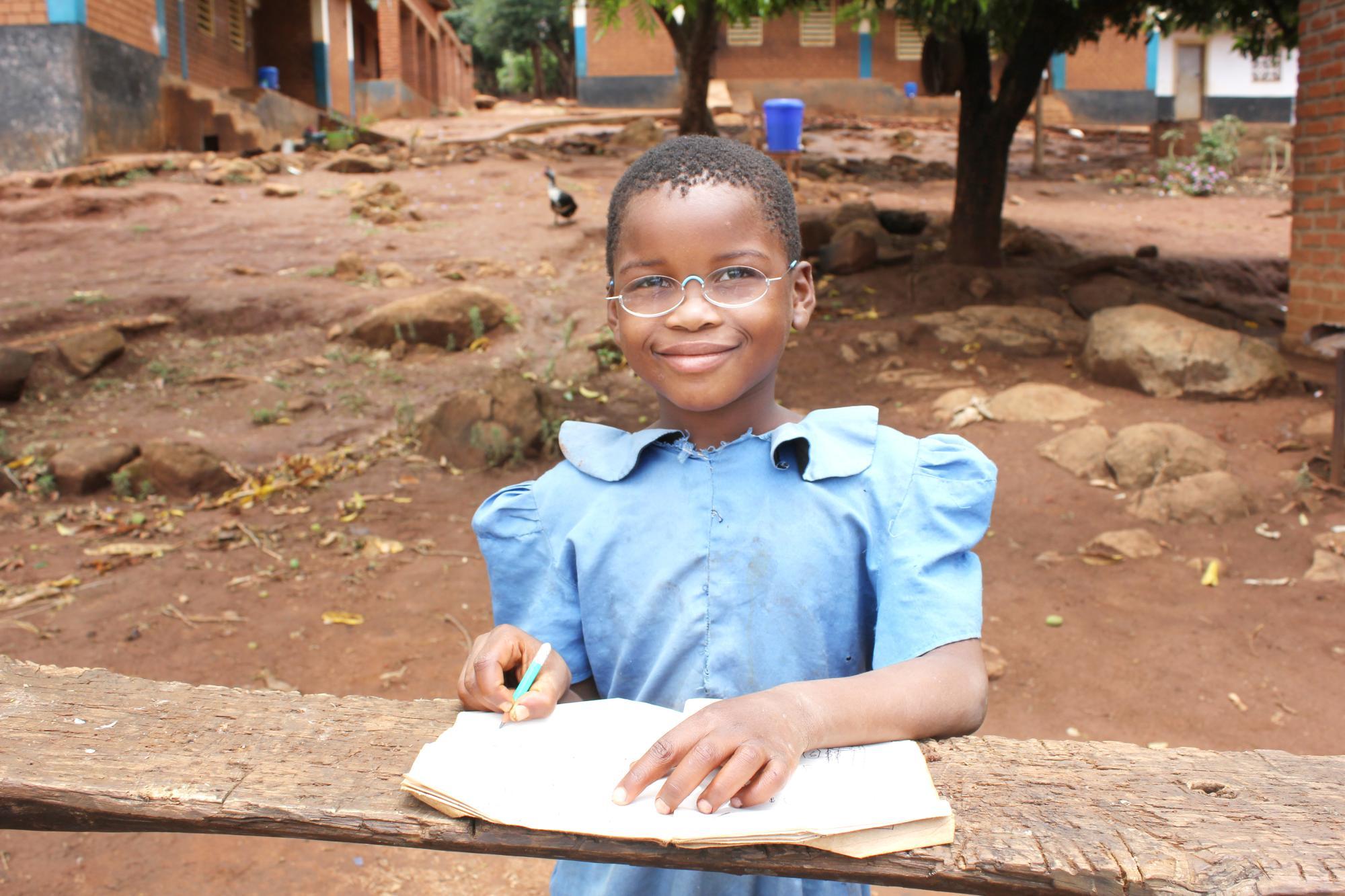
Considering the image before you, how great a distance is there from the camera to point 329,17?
1777 centimetres

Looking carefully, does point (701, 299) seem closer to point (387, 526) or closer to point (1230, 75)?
point (387, 526)

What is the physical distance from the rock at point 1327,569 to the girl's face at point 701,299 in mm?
3315

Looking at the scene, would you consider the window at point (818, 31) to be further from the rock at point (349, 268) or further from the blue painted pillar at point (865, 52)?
the rock at point (349, 268)

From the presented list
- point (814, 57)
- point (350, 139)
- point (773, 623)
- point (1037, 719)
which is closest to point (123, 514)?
point (1037, 719)

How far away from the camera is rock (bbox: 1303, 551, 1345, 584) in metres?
3.67

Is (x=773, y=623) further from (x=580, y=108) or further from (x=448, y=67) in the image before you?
(x=448, y=67)

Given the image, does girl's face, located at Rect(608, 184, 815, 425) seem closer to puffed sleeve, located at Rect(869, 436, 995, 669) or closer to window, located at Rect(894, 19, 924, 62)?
puffed sleeve, located at Rect(869, 436, 995, 669)

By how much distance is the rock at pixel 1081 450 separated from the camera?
4730 millimetres

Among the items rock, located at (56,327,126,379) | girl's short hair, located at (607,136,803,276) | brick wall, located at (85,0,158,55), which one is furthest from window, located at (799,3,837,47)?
girl's short hair, located at (607,136,803,276)

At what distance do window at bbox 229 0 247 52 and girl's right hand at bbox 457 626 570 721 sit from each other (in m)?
16.2

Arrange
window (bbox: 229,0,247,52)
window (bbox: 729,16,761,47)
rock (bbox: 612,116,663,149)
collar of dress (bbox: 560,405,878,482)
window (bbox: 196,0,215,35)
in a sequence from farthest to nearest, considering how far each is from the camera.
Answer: window (bbox: 729,16,761,47)
window (bbox: 229,0,247,52)
rock (bbox: 612,116,663,149)
window (bbox: 196,0,215,35)
collar of dress (bbox: 560,405,878,482)

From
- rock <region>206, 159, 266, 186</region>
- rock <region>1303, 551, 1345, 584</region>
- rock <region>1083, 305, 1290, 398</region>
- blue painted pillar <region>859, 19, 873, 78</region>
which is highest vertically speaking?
blue painted pillar <region>859, 19, 873, 78</region>

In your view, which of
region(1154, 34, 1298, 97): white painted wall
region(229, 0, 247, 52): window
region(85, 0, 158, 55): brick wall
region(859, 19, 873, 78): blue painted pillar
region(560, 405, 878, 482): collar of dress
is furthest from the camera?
region(1154, 34, 1298, 97): white painted wall

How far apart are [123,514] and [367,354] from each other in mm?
2158
